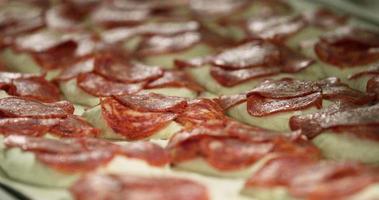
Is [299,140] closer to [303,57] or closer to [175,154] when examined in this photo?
[175,154]

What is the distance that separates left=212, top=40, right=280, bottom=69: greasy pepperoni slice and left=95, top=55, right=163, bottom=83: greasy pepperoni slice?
0.82 feet

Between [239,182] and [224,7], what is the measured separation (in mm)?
1649

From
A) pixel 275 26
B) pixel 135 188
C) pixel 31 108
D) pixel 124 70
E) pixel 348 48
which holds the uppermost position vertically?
pixel 275 26

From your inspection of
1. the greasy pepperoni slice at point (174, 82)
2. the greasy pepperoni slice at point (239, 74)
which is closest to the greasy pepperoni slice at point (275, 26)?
the greasy pepperoni slice at point (239, 74)

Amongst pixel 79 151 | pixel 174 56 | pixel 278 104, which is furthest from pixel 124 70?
pixel 79 151

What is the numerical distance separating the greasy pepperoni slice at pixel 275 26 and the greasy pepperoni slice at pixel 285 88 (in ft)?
1.85

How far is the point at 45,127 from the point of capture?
69.2 inches

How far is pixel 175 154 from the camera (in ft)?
5.24

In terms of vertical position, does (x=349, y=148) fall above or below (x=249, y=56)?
below

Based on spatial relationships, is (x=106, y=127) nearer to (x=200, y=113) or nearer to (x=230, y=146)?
(x=200, y=113)

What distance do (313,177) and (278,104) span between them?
51 centimetres

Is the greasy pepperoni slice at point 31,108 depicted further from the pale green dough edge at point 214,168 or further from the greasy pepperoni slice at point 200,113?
the pale green dough edge at point 214,168

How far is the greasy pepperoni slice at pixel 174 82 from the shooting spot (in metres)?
2.15

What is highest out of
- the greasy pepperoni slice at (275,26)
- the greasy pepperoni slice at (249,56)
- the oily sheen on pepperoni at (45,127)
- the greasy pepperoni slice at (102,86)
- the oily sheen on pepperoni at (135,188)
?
the greasy pepperoni slice at (275,26)
